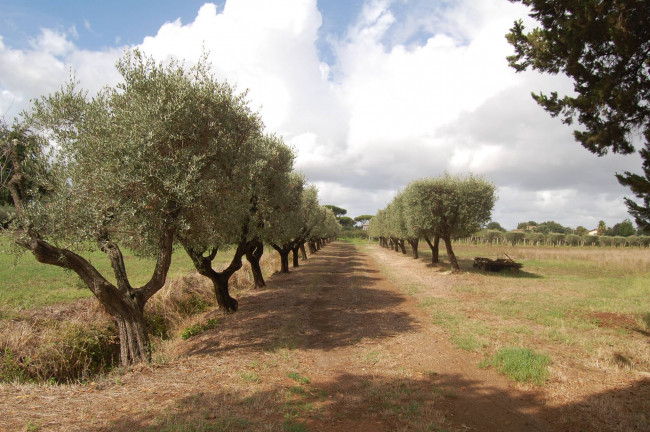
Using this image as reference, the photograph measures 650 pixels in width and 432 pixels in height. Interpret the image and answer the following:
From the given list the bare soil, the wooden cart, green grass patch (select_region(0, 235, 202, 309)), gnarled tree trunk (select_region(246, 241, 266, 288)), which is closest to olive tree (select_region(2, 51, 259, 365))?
green grass patch (select_region(0, 235, 202, 309))

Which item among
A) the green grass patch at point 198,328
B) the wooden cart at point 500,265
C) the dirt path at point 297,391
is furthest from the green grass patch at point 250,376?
the wooden cart at point 500,265

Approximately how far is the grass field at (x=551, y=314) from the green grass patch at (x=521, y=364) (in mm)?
199

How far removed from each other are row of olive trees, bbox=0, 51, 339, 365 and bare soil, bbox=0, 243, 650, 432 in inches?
89.6

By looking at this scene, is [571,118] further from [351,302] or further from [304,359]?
[351,302]

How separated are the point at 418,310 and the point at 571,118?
9.25 metres

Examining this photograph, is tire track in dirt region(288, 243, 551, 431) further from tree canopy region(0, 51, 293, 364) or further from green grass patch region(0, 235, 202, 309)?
green grass patch region(0, 235, 202, 309)

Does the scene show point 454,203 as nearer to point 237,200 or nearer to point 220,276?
point 220,276

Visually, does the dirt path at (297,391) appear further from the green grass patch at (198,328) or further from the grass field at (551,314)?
the grass field at (551,314)

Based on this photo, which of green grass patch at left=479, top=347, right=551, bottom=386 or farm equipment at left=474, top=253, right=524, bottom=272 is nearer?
green grass patch at left=479, top=347, right=551, bottom=386

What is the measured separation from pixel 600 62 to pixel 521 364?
786 centimetres

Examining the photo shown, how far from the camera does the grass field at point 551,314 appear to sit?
362 inches

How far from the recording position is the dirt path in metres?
5.64

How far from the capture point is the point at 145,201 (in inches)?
322

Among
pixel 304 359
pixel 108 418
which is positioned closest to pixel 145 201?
pixel 108 418
